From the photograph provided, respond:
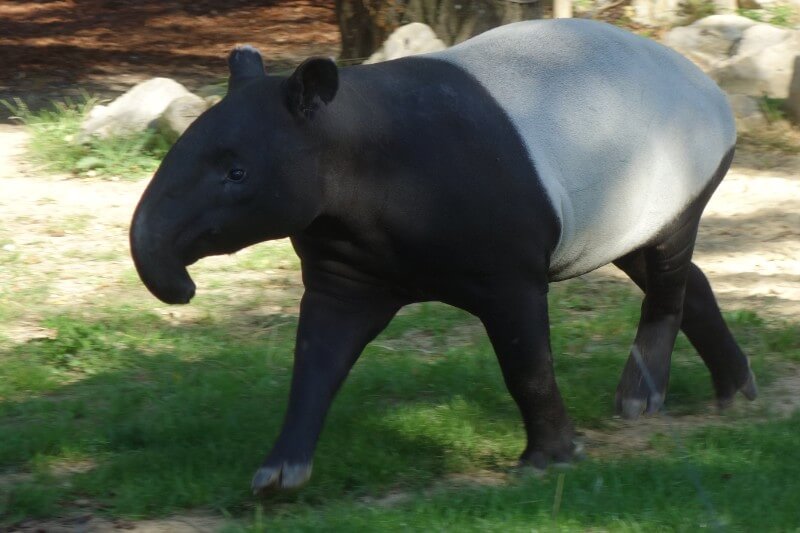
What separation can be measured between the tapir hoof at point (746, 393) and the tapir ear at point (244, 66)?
2605 millimetres

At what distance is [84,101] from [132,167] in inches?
110

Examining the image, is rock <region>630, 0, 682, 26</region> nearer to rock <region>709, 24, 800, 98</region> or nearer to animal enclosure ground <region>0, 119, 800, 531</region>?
rock <region>709, 24, 800, 98</region>

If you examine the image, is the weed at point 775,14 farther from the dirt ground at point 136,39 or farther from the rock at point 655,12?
the dirt ground at point 136,39

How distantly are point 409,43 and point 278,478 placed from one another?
225 inches

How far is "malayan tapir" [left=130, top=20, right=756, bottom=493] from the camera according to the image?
387 cm

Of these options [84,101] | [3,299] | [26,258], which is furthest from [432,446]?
[84,101]

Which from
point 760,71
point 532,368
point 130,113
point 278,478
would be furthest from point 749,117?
point 278,478

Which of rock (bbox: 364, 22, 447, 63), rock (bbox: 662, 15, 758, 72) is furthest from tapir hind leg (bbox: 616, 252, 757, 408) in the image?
rock (bbox: 662, 15, 758, 72)

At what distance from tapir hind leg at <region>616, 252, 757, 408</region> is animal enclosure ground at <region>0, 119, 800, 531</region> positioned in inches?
4.8

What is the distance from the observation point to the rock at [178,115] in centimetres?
→ 943

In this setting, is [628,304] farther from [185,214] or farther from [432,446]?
[185,214]

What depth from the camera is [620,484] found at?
14.1 feet

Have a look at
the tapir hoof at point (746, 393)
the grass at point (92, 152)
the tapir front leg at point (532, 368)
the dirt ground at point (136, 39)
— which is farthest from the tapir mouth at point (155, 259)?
the dirt ground at point (136, 39)

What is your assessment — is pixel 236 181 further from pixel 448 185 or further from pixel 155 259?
pixel 448 185
